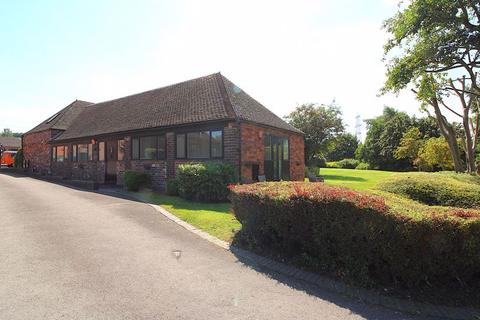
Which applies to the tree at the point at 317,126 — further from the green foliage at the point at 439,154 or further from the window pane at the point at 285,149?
the window pane at the point at 285,149

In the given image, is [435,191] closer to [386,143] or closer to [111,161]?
[111,161]

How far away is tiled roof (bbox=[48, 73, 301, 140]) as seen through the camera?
14.9m

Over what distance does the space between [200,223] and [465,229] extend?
5.85 m

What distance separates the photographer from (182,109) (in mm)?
16594

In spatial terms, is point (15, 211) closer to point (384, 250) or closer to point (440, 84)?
point (384, 250)

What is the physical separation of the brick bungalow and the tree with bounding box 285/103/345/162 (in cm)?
1693

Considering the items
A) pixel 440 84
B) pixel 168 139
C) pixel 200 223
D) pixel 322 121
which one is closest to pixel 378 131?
pixel 322 121

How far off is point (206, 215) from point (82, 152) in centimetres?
1730

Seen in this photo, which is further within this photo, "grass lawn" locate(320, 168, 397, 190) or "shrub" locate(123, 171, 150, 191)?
"grass lawn" locate(320, 168, 397, 190)

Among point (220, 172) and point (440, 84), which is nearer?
point (220, 172)

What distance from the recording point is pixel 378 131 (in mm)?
56625

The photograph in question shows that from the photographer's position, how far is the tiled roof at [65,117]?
2731cm

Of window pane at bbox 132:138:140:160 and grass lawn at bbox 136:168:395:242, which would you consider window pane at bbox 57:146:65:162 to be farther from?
grass lawn at bbox 136:168:395:242

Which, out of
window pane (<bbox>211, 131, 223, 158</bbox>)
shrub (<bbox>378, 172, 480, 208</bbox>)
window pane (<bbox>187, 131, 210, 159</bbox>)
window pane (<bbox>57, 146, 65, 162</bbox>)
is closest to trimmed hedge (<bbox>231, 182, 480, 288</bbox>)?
shrub (<bbox>378, 172, 480, 208</bbox>)
